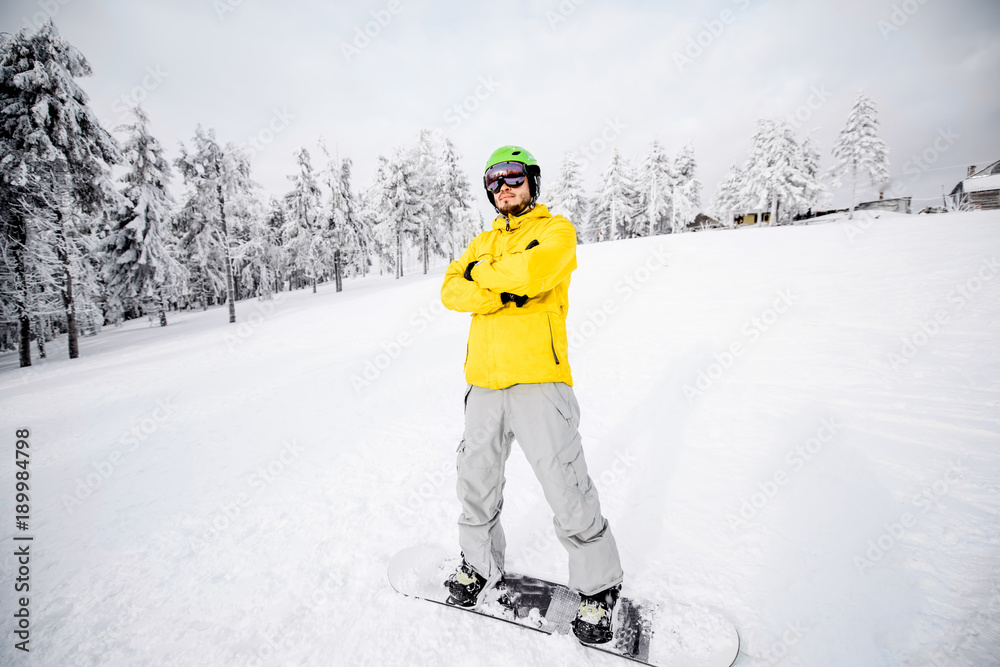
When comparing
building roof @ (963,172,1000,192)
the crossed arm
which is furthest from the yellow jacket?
building roof @ (963,172,1000,192)

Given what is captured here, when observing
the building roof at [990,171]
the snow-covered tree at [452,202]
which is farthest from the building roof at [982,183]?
the snow-covered tree at [452,202]

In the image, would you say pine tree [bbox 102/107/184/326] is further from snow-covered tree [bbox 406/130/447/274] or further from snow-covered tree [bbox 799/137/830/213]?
snow-covered tree [bbox 799/137/830/213]

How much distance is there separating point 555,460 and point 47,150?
21.8m

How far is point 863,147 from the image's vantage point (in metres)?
30.8

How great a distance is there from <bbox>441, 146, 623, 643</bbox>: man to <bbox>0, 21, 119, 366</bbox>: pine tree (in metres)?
20.3

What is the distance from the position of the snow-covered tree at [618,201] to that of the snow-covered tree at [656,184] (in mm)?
1502

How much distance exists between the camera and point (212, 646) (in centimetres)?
217

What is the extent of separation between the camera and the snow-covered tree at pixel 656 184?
3534 cm

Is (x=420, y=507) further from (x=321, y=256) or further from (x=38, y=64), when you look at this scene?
(x=321, y=256)

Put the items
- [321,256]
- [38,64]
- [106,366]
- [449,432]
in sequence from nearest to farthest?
1. [449,432]
2. [106,366]
3. [38,64]
4. [321,256]

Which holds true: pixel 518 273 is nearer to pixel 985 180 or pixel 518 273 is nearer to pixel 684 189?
pixel 684 189

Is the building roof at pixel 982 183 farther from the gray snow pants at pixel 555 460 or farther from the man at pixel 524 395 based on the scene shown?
the gray snow pants at pixel 555 460

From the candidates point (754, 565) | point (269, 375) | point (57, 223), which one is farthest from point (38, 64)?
point (754, 565)

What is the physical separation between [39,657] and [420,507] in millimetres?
2341
